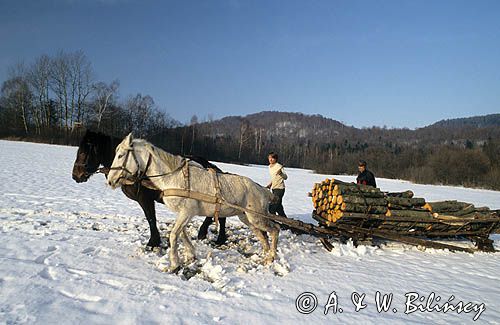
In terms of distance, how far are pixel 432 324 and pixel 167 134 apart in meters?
61.0

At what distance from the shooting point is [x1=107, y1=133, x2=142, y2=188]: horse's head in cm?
462

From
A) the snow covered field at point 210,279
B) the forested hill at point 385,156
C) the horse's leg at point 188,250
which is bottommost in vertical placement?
the snow covered field at point 210,279

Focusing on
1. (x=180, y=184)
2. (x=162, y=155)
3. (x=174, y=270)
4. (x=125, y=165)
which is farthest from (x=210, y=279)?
(x=125, y=165)

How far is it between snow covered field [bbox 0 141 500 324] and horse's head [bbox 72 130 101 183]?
1.31 metres

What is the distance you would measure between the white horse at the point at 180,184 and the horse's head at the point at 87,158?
0.86m

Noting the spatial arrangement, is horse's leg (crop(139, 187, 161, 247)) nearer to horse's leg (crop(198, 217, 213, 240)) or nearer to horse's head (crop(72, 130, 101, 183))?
horse's head (crop(72, 130, 101, 183))

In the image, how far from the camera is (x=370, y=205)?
6.36 metres

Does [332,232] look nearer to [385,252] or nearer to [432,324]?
[385,252]

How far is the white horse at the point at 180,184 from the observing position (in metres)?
4.65

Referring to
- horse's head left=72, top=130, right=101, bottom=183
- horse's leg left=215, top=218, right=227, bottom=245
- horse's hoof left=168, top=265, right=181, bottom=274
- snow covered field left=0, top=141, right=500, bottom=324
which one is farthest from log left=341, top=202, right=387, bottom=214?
horse's head left=72, top=130, right=101, bottom=183

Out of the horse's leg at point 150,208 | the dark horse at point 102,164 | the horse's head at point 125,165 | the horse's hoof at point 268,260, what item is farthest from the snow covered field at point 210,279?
the horse's head at point 125,165

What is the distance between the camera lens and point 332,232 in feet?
21.0

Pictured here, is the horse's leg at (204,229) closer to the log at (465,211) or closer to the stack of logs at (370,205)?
the stack of logs at (370,205)

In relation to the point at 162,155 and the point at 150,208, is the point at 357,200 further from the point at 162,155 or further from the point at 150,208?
the point at 150,208
